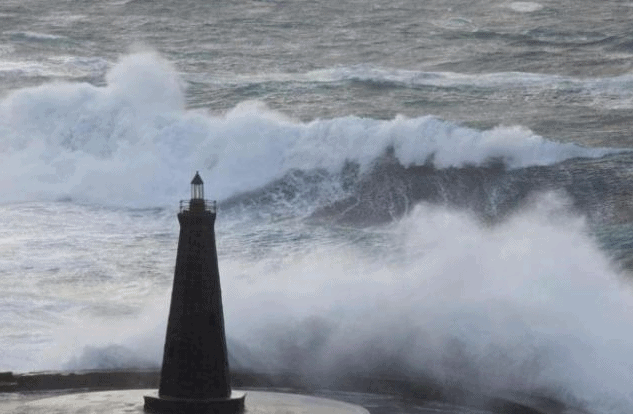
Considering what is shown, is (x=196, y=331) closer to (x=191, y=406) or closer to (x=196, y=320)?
(x=196, y=320)

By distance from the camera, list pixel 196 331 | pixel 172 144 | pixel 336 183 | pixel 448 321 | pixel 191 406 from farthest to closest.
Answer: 1. pixel 172 144
2. pixel 336 183
3. pixel 448 321
4. pixel 196 331
5. pixel 191 406

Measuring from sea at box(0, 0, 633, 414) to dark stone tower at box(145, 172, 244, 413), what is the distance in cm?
599

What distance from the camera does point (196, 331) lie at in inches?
1139

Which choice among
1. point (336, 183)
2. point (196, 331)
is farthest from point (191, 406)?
point (336, 183)

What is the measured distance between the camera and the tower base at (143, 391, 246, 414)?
94.4 feet

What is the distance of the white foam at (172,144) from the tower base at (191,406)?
22047 millimetres

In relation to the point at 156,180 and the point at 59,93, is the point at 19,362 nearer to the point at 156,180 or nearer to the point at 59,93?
the point at 156,180

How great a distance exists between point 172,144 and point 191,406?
2690 centimetres

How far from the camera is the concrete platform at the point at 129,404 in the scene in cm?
2911

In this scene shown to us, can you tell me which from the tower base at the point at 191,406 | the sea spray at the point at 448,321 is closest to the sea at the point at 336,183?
the sea spray at the point at 448,321

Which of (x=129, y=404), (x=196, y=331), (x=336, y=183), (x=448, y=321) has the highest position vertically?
(x=336, y=183)

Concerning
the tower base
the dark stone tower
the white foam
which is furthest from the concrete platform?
the white foam

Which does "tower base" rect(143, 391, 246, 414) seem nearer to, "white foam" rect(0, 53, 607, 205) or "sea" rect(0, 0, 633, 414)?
"sea" rect(0, 0, 633, 414)

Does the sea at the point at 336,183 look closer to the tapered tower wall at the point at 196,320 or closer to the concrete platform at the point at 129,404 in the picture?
the concrete platform at the point at 129,404
